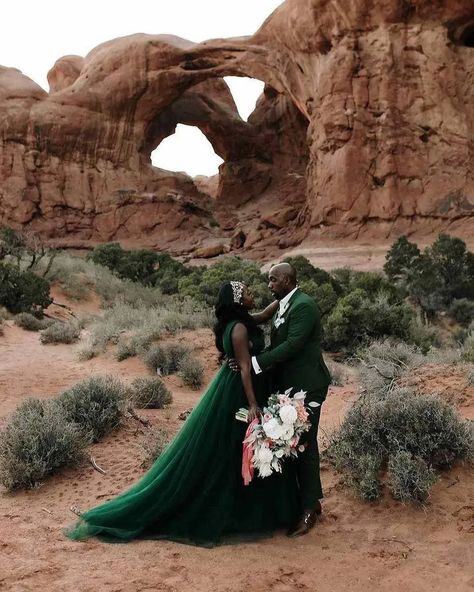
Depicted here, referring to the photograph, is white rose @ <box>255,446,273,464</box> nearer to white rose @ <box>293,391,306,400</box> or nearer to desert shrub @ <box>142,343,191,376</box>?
white rose @ <box>293,391,306,400</box>

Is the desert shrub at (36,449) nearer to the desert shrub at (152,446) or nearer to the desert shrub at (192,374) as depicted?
the desert shrub at (152,446)

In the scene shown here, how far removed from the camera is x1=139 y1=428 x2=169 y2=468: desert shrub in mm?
5020

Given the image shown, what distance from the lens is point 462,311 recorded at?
Answer: 15.2m

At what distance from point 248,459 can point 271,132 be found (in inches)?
1296

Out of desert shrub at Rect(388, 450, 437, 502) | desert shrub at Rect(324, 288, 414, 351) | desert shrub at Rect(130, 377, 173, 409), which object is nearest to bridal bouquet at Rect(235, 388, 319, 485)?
desert shrub at Rect(388, 450, 437, 502)

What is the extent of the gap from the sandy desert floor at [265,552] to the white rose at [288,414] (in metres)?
0.81

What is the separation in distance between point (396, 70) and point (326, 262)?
8.09 m

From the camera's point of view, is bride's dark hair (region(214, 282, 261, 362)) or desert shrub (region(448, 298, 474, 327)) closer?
bride's dark hair (region(214, 282, 261, 362))

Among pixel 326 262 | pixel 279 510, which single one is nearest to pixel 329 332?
pixel 279 510

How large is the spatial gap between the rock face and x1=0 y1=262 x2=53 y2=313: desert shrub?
42.3 feet

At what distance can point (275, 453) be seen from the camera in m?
3.50

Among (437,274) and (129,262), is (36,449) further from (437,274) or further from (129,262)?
(129,262)

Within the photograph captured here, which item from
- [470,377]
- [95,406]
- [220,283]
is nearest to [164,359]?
[95,406]

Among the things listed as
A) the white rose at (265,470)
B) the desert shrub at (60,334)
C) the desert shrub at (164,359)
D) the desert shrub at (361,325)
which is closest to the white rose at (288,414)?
the white rose at (265,470)
